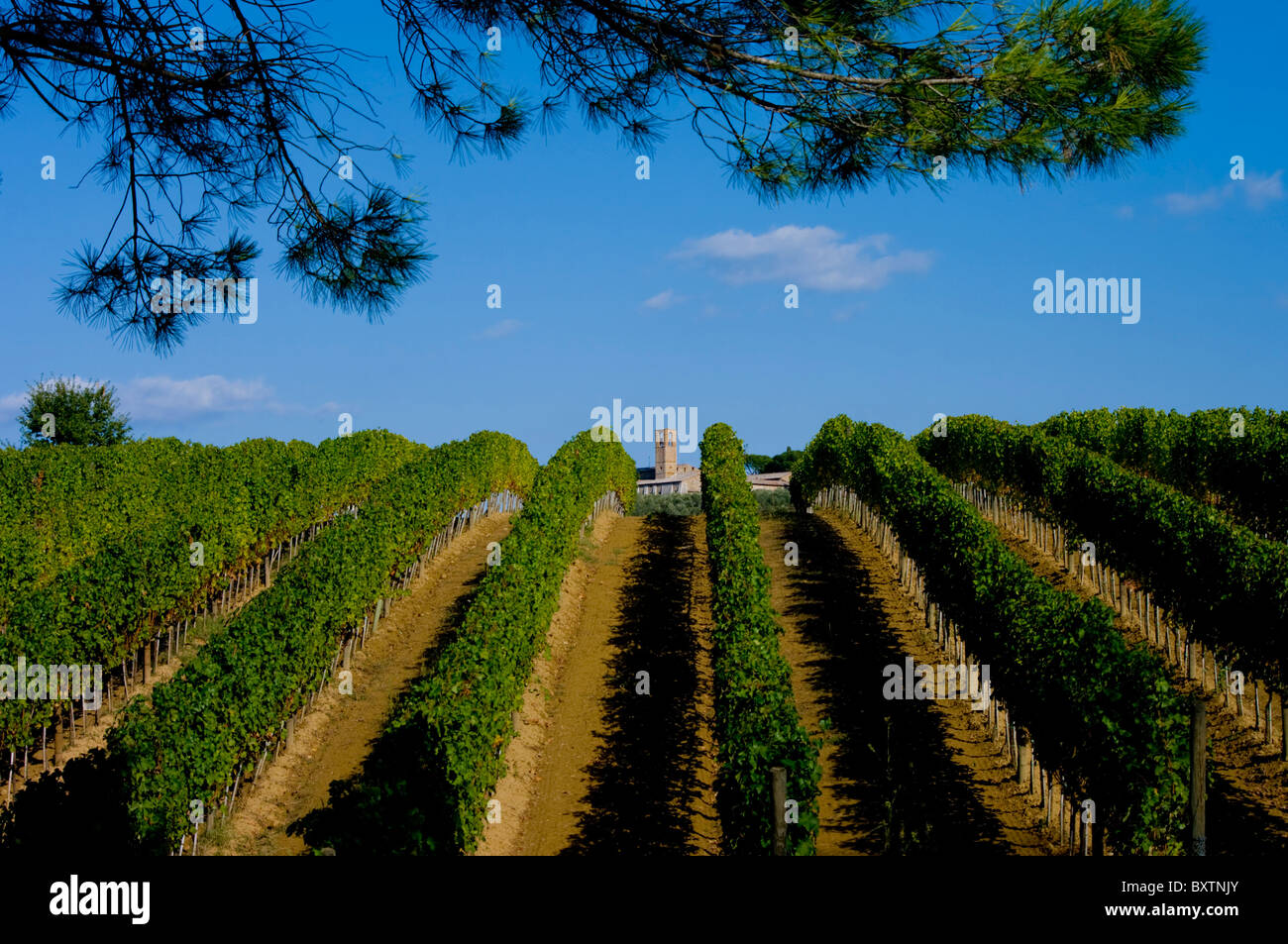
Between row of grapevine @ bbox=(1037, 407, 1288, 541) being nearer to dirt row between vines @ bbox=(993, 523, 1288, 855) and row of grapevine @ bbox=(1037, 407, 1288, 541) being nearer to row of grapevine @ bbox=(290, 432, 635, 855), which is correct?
dirt row between vines @ bbox=(993, 523, 1288, 855)

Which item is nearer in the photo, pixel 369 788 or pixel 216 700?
pixel 369 788

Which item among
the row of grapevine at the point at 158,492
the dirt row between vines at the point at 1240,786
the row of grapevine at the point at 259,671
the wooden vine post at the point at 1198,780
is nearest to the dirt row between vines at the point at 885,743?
the dirt row between vines at the point at 1240,786

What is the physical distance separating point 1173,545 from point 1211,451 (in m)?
13.0

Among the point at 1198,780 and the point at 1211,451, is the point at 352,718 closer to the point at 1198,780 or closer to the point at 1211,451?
the point at 1198,780

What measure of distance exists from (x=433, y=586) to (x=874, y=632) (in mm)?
10402

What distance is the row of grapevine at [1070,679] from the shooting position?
432 inches

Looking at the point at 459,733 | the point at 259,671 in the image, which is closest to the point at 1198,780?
the point at 459,733

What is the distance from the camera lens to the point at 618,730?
1708 cm

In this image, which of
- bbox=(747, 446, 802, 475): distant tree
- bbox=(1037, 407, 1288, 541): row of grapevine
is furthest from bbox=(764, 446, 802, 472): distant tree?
bbox=(1037, 407, 1288, 541): row of grapevine

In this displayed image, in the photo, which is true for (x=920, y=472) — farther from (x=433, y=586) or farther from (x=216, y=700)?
(x=216, y=700)

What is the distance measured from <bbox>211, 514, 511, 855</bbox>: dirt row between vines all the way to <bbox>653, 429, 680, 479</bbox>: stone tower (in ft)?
148

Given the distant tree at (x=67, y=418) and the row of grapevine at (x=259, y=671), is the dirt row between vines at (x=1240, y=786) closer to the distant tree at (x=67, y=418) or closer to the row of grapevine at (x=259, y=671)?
the row of grapevine at (x=259, y=671)

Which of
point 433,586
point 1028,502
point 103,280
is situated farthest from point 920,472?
point 103,280
